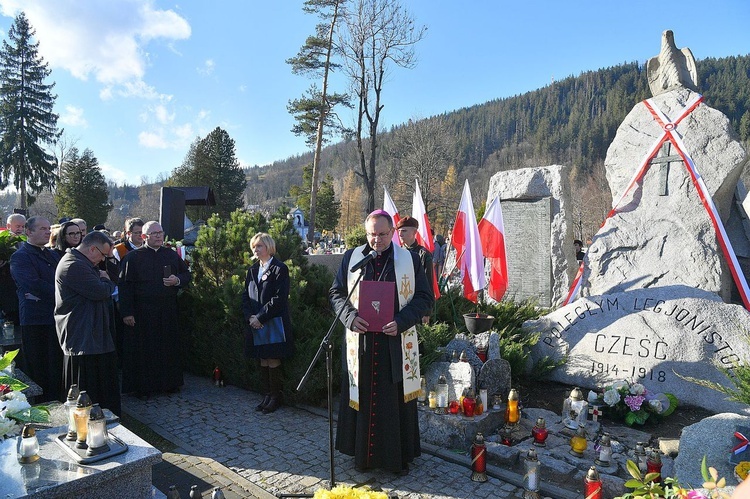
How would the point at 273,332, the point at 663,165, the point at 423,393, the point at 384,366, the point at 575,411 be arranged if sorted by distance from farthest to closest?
the point at 663,165
the point at 273,332
the point at 423,393
the point at 575,411
the point at 384,366

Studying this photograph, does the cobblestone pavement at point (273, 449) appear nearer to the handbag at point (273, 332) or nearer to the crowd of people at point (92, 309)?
the crowd of people at point (92, 309)

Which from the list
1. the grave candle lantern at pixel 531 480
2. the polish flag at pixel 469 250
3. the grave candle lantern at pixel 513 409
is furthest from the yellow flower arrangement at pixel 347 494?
the polish flag at pixel 469 250

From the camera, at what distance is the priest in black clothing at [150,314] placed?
578 cm

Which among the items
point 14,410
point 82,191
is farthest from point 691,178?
point 82,191

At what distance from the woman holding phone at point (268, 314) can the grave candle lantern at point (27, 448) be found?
8.44 ft

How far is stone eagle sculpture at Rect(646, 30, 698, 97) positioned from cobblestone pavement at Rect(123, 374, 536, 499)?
7304mm

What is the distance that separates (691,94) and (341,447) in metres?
7.69

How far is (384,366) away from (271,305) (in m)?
1.78

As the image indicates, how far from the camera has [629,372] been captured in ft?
18.5

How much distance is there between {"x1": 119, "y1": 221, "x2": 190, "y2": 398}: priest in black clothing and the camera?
19.0 feet

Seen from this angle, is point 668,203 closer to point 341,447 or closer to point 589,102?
point 341,447

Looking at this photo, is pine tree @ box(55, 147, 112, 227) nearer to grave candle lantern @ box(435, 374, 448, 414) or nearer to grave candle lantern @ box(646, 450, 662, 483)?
grave candle lantern @ box(435, 374, 448, 414)

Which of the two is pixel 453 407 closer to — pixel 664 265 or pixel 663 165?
pixel 664 265

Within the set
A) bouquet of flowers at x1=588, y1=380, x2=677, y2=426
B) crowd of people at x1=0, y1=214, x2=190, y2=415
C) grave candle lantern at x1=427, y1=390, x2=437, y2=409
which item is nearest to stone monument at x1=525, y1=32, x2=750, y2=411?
bouquet of flowers at x1=588, y1=380, x2=677, y2=426
